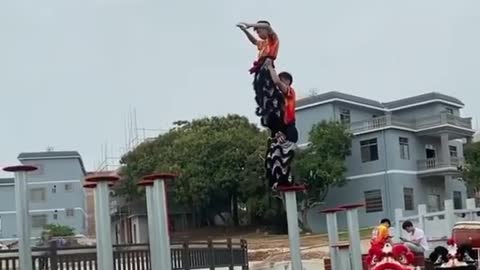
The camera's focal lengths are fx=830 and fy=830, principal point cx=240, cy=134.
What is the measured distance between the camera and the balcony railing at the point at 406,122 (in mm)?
36906

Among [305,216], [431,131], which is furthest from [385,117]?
[305,216]

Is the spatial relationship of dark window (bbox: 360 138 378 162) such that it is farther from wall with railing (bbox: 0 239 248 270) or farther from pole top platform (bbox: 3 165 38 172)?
pole top platform (bbox: 3 165 38 172)

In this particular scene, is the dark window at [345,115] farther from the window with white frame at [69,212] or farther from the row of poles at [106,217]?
the row of poles at [106,217]

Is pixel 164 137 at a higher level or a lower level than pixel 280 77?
higher

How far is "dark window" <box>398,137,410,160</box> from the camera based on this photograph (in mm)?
37344

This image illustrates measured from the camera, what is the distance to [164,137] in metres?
40.5

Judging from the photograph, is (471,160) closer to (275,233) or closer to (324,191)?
(324,191)

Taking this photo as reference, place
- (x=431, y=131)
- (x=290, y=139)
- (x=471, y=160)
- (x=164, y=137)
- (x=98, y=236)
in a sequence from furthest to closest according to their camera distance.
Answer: (x=164, y=137)
(x=431, y=131)
(x=471, y=160)
(x=290, y=139)
(x=98, y=236)

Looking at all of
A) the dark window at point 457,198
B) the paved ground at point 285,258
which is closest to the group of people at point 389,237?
the paved ground at point 285,258

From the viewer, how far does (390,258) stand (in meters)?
8.59

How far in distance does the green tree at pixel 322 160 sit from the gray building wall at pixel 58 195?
14029mm

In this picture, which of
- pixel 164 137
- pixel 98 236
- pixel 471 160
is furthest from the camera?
pixel 164 137

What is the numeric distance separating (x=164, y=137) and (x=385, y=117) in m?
10.8

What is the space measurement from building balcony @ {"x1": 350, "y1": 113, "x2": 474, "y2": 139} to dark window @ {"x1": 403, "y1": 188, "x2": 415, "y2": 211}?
9.17 ft
